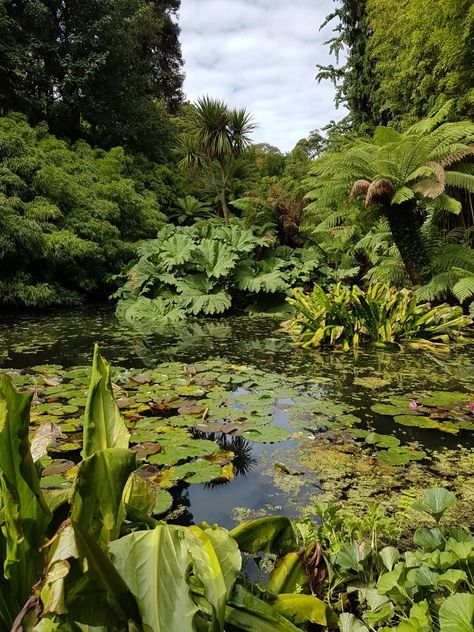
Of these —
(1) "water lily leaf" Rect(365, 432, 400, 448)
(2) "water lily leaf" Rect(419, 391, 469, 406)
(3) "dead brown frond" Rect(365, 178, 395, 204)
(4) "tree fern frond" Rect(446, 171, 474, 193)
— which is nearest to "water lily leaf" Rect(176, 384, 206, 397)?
(1) "water lily leaf" Rect(365, 432, 400, 448)

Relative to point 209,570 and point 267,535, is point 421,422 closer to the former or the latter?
point 267,535

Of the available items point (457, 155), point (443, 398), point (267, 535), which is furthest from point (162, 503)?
point (457, 155)

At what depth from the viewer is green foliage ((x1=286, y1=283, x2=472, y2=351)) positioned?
3.69 metres

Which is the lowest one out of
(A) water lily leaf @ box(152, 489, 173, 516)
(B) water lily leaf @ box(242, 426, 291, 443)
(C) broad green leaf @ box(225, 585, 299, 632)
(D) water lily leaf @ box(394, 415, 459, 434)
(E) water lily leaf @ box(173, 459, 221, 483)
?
(D) water lily leaf @ box(394, 415, 459, 434)

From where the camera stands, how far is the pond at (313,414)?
1.39 meters

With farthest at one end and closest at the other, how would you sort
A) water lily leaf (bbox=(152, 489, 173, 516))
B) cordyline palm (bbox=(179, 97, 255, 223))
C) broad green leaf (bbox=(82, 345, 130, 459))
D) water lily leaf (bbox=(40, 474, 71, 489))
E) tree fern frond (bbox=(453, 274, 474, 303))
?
cordyline palm (bbox=(179, 97, 255, 223)) → tree fern frond (bbox=(453, 274, 474, 303)) → water lily leaf (bbox=(40, 474, 71, 489)) → water lily leaf (bbox=(152, 489, 173, 516)) → broad green leaf (bbox=(82, 345, 130, 459))

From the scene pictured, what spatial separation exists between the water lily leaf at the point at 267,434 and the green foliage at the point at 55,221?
529 cm

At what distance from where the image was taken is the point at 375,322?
12.3 feet

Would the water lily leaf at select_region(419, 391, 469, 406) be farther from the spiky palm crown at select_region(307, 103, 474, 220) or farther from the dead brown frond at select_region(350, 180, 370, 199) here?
the dead brown frond at select_region(350, 180, 370, 199)

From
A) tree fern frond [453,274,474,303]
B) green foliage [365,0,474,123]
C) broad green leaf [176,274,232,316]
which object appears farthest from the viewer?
broad green leaf [176,274,232,316]

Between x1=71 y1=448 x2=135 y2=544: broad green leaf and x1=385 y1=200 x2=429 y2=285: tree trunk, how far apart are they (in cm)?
450

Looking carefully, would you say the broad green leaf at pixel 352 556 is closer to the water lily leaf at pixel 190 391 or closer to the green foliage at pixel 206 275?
the water lily leaf at pixel 190 391

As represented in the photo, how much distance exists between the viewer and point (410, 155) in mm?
4535

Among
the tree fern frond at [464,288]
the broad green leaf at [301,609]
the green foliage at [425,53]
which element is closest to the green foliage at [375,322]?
the tree fern frond at [464,288]
